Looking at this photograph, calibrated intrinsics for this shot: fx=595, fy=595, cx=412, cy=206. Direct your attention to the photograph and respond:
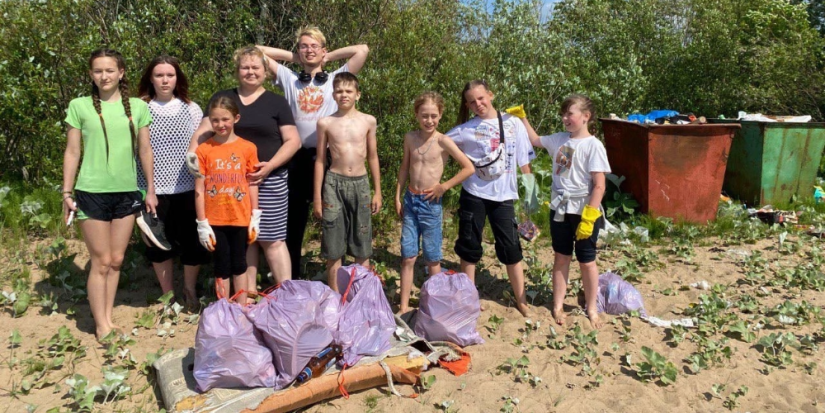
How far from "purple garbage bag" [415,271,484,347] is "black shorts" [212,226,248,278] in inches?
49.2

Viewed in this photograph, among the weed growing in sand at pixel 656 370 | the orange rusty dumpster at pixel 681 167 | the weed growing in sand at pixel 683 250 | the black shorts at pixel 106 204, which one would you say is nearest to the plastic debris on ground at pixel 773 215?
the orange rusty dumpster at pixel 681 167

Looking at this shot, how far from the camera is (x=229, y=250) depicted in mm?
3932

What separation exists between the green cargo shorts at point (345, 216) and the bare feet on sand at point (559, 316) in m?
1.48

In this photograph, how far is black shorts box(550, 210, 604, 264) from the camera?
4.25m

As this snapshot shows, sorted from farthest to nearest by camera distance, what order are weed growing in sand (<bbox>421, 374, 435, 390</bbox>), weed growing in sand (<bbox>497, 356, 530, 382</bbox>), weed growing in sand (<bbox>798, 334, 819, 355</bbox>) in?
weed growing in sand (<bbox>798, 334, 819, 355</bbox>) → weed growing in sand (<bbox>497, 356, 530, 382</bbox>) → weed growing in sand (<bbox>421, 374, 435, 390</bbox>)

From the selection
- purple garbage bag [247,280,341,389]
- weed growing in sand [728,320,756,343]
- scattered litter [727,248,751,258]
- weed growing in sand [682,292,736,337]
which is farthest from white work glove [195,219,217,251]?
scattered litter [727,248,751,258]

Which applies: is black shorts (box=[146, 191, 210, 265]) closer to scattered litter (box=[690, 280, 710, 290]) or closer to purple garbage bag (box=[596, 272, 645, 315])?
purple garbage bag (box=[596, 272, 645, 315])

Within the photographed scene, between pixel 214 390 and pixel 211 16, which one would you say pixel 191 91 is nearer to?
pixel 211 16

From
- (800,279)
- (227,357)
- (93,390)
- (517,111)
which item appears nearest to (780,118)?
(800,279)

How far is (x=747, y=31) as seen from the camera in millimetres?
9891

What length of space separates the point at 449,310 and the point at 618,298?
4.78 ft

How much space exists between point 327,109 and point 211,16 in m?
4.11

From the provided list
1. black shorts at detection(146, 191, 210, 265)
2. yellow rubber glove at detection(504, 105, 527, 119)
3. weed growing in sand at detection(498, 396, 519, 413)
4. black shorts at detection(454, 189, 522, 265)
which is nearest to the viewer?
weed growing in sand at detection(498, 396, 519, 413)

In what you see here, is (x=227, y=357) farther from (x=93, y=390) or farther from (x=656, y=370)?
(x=656, y=370)
